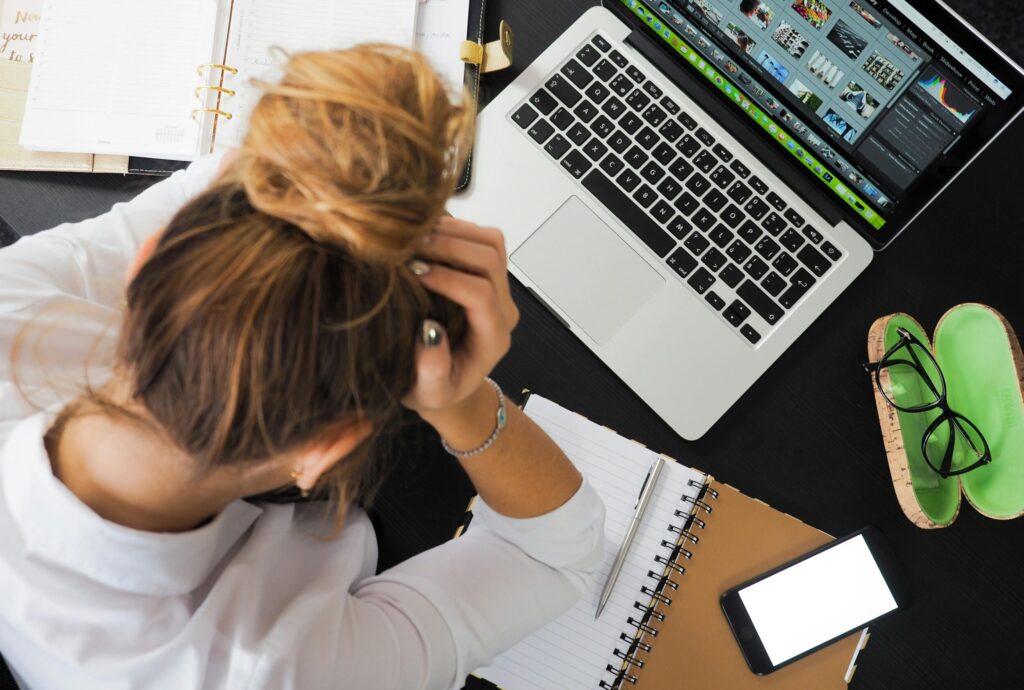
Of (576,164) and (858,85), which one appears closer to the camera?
(858,85)

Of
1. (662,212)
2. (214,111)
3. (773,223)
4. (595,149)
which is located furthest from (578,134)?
(214,111)

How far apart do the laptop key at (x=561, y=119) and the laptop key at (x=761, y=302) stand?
258 mm

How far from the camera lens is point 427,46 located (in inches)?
30.3

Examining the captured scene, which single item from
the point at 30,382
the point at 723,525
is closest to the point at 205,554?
the point at 30,382

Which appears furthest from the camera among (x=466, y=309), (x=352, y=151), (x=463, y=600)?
(x=463, y=600)

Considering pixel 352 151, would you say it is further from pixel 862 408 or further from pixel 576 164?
pixel 862 408

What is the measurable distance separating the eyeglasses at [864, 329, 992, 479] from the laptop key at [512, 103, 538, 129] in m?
0.45

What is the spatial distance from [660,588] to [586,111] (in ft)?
1.67

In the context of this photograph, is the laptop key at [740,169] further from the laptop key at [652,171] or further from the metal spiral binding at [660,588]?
the metal spiral binding at [660,588]

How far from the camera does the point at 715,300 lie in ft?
2.44

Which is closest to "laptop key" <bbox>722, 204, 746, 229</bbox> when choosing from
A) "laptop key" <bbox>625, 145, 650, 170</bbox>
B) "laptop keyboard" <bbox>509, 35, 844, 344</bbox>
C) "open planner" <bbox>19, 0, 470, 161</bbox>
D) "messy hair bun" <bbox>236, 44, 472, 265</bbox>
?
"laptop keyboard" <bbox>509, 35, 844, 344</bbox>

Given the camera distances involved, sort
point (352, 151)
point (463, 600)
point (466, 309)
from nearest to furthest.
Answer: point (352, 151), point (466, 309), point (463, 600)

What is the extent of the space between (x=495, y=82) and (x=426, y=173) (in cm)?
49

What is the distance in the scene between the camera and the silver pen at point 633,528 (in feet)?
2.30
